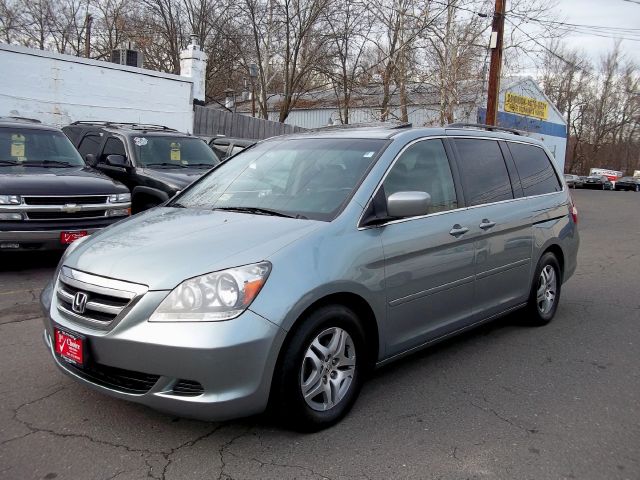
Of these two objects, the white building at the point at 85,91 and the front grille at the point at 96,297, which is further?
the white building at the point at 85,91

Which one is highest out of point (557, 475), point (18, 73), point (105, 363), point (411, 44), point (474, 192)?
point (411, 44)

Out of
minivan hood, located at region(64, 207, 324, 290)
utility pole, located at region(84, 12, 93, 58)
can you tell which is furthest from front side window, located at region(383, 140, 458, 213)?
utility pole, located at region(84, 12, 93, 58)

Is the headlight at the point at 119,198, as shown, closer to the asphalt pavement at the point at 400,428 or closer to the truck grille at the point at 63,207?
the truck grille at the point at 63,207

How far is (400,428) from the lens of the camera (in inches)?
136

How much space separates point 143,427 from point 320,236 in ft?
4.75

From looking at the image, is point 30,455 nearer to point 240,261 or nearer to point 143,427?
point 143,427

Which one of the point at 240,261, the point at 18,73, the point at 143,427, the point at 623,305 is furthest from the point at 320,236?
the point at 18,73

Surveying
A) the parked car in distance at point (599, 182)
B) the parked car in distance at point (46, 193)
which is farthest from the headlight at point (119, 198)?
the parked car in distance at point (599, 182)

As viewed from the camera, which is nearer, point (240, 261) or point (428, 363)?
point (240, 261)

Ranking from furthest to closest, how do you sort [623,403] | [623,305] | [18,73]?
[18,73] < [623,305] < [623,403]

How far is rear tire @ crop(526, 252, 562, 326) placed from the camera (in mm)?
5402

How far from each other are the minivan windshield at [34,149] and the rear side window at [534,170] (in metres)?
5.89

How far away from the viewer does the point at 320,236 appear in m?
3.35

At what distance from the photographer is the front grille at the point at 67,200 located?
6840 millimetres
